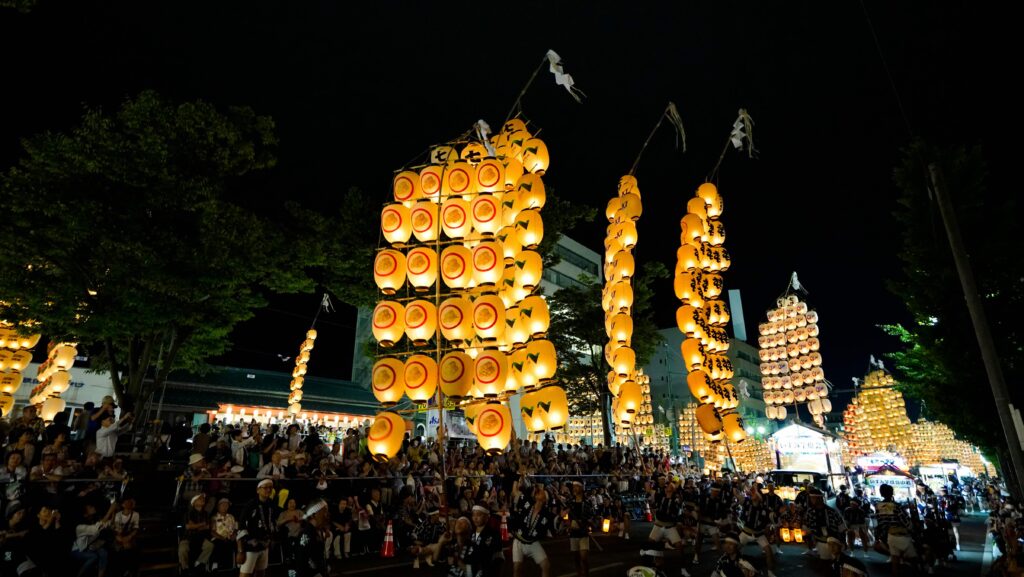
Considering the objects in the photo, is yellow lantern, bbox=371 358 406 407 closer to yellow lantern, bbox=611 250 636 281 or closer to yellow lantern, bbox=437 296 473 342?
yellow lantern, bbox=437 296 473 342

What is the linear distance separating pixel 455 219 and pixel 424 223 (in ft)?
2.29

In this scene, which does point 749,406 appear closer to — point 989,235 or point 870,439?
point 870,439

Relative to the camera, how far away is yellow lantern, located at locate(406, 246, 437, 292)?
432 inches

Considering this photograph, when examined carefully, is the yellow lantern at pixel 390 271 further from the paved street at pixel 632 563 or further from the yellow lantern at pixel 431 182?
the paved street at pixel 632 563

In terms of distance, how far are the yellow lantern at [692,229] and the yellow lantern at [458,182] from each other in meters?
10.1

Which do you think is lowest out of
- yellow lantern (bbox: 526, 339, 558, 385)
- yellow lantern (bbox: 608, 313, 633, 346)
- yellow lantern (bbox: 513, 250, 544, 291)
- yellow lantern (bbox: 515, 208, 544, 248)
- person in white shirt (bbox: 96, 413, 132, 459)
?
person in white shirt (bbox: 96, 413, 132, 459)

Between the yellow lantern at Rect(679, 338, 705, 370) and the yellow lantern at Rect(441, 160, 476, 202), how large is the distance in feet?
31.3

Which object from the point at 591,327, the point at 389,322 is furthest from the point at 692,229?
the point at 389,322

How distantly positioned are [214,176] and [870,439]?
49.9 m

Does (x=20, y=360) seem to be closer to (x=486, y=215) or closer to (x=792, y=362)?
(x=486, y=215)

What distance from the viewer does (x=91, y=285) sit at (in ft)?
45.5

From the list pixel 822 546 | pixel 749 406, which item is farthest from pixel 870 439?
pixel 822 546

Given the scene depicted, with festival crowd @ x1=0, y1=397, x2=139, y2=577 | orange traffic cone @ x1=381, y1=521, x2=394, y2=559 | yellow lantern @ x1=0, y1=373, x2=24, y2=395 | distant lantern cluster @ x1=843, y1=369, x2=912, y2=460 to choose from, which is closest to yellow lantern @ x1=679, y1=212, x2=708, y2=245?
orange traffic cone @ x1=381, y1=521, x2=394, y2=559

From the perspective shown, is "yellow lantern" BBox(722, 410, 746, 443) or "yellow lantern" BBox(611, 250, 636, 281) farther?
"yellow lantern" BBox(722, 410, 746, 443)
